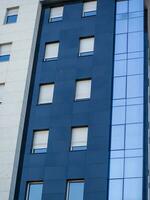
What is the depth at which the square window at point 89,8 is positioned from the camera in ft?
104

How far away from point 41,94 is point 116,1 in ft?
25.4

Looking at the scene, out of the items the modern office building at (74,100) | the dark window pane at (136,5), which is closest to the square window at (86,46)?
the modern office building at (74,100)

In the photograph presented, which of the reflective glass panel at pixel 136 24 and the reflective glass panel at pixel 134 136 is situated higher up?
the reflective glass panel at pixel 136 24

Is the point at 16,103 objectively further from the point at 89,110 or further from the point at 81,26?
the point at 81,26

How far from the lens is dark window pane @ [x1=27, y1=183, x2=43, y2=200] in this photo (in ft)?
85.3

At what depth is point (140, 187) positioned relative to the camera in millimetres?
24781

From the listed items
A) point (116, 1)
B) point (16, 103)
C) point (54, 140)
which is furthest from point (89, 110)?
point (116, 1)

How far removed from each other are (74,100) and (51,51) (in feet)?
13.6

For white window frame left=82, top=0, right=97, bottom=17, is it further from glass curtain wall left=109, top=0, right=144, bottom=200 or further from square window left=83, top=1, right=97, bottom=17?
glass curtain wall left=109, top=0, right=144, bottom=200

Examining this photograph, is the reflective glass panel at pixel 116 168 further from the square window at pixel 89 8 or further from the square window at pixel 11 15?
the square window at pixel 11 15

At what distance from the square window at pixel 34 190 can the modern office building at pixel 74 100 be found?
0.05m

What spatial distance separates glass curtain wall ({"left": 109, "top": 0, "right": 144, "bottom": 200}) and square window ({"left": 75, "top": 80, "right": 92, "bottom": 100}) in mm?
1467

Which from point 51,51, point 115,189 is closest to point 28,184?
point 115,189

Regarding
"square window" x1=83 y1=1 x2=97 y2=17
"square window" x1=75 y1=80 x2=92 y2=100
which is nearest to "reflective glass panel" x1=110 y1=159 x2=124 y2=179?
"square window" x1=75 y1=80 x2=92 y2=100
